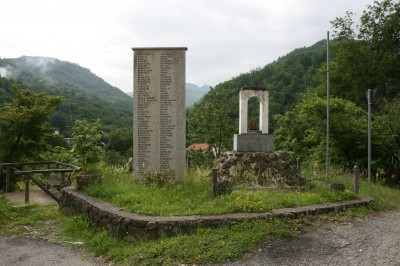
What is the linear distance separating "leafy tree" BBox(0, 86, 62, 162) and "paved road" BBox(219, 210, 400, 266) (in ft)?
31.4

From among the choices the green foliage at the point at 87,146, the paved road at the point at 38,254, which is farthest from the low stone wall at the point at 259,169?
the paved road at the point at 38,254

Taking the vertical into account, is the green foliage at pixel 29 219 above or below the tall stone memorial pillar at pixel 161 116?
below

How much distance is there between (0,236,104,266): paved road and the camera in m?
5.24

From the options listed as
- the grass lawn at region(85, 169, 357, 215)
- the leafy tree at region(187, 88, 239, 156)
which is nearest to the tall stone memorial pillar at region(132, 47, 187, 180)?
the grass lawn at region(85, 169, 357, 215)

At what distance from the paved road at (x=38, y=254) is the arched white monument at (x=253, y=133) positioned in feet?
19.1

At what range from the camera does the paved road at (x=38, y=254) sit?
5242 millimetres

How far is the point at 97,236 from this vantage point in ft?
19.9

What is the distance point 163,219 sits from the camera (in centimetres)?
557

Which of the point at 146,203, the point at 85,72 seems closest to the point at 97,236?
the point at 146,203

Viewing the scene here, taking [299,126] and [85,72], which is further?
[85,72]

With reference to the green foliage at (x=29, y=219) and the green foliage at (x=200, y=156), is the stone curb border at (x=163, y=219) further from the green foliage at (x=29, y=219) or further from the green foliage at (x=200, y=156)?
the green foliage at (x=200, y=156)

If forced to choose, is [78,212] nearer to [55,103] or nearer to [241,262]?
[241,262]

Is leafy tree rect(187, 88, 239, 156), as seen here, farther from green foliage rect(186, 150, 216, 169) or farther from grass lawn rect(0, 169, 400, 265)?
grass lawn rect(0, 169, 400, 265)

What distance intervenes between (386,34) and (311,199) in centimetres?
2066
